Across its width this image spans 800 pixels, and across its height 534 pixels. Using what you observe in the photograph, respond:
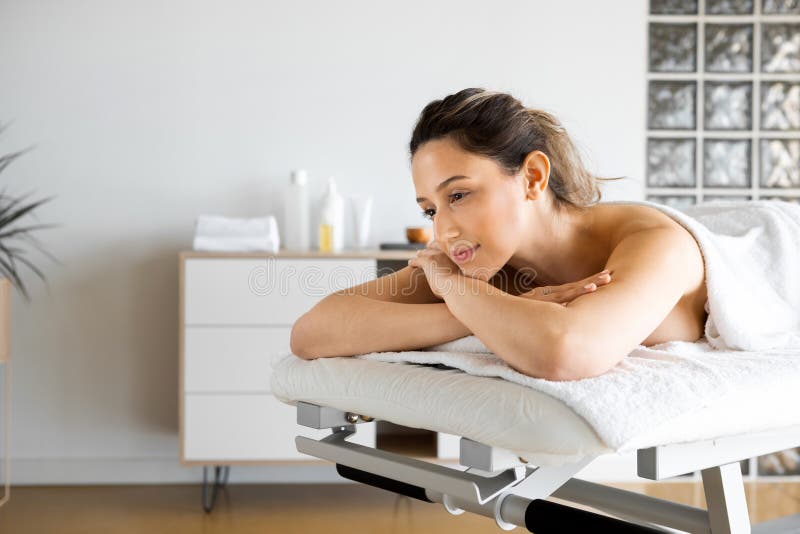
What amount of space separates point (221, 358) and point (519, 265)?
1.71m

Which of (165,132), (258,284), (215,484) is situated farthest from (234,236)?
(215,484)

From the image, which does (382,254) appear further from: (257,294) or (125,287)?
(125,287)

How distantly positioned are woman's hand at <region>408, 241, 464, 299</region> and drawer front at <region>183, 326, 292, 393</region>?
1665 mm

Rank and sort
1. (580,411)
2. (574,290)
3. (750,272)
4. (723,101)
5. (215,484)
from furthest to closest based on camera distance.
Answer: (723,101) → (215,484) → (750,272) → (574,290) → (580,411)

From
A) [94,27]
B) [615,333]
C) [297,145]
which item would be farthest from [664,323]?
[94,27]

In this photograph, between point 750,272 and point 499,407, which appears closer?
point 499,407

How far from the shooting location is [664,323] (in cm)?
109

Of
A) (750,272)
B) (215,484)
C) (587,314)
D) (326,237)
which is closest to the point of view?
(587,314)

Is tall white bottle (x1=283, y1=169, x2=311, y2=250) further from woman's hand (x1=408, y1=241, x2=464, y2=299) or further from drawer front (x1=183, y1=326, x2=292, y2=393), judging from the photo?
woman's hand (x1=408, y1=241, x2=464, y2=299)

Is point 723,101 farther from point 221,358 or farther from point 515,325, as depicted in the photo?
point 515,325

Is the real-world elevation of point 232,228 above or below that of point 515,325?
above

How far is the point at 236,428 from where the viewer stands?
8.94ft

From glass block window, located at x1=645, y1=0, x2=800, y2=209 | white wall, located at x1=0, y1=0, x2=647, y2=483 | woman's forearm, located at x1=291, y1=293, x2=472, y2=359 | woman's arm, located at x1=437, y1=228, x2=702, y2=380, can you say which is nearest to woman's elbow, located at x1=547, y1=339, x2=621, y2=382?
woman's arm, located at x1=437, y1=228, x2=702, y2=380

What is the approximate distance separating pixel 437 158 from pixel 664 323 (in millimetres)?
378
